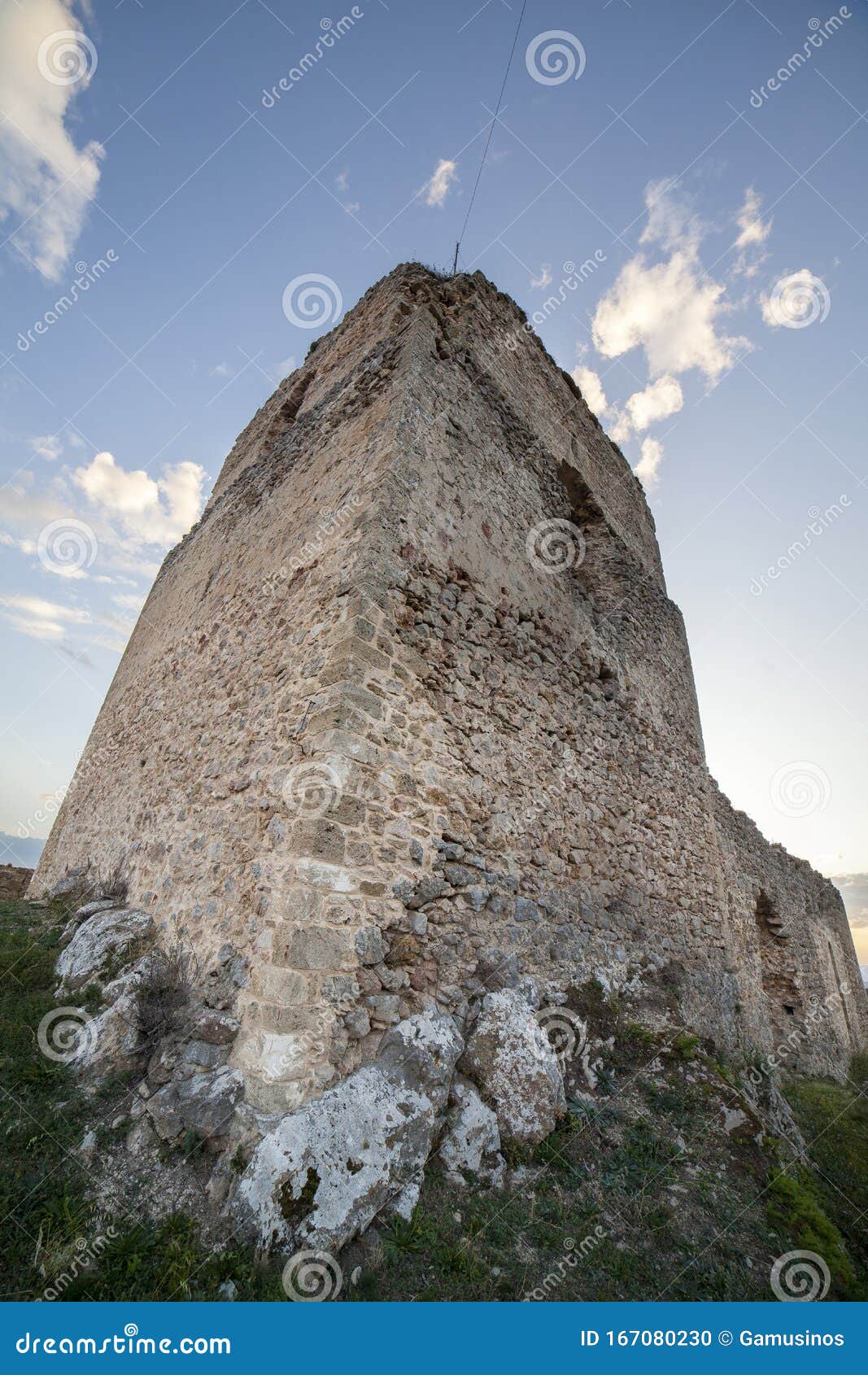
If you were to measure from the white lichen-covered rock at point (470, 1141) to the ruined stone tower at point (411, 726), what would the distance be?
514 millimetres

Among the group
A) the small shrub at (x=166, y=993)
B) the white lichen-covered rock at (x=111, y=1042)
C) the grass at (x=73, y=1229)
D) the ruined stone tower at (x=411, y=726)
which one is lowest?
the grass at (x=73, y=1229)

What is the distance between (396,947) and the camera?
337 centimetres

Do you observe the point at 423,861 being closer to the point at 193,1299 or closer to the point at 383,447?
the point at 193,1299

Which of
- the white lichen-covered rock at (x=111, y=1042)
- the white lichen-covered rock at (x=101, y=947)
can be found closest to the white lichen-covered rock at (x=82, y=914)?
the white lichen-covered rock at (x=101, y=947)

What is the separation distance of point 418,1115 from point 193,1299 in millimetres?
1150

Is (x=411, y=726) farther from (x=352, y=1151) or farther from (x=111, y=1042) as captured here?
(x=111, y=1042)

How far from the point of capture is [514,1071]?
3404mm

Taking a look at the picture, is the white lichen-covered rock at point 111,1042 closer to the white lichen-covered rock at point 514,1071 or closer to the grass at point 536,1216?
the grass at point 536,1216

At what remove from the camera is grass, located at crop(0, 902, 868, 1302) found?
2.22 metres

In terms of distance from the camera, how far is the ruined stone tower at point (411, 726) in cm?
336

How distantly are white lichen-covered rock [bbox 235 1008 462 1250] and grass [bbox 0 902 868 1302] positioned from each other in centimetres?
11

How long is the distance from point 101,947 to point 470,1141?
2982mm

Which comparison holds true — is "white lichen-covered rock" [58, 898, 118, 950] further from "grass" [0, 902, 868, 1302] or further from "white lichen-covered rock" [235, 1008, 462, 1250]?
"white lichen-covered rock" [235, 1008, 462, 1250]

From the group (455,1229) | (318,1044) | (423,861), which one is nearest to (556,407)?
(423,861)
